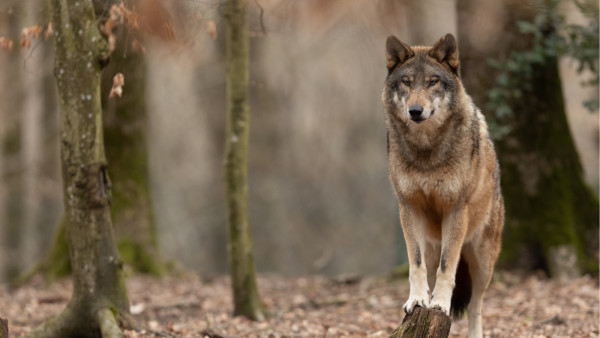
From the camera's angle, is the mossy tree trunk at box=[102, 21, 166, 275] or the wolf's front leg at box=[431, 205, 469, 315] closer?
the wolf's front leg at box=[431, 205, 469, 315]

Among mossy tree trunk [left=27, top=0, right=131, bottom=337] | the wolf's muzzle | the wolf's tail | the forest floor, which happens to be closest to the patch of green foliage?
the forest floor

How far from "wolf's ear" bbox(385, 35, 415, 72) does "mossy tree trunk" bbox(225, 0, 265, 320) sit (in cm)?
234

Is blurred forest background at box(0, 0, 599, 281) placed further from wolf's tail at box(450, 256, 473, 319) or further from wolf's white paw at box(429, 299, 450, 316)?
wolf's white paw at box(429, 299, 450, 316)

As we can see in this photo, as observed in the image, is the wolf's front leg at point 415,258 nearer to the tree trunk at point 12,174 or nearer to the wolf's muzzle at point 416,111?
the wolf's muzzle at point 416,111

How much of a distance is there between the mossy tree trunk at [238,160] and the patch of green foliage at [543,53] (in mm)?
3804

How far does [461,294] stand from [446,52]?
231cm

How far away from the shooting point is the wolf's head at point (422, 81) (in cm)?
511

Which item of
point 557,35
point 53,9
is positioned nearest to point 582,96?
point 557,35

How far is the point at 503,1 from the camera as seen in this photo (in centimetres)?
939

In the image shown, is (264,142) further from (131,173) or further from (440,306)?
(440,306)

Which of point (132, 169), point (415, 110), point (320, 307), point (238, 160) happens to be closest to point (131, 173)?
point (132, 169)

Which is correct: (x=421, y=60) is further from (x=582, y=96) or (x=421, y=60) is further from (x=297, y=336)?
(x=582, y=96)

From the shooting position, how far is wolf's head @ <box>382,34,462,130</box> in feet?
16.8

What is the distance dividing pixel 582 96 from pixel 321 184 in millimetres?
8681
